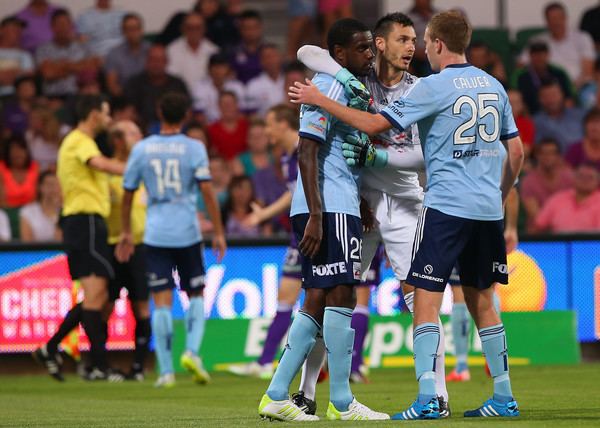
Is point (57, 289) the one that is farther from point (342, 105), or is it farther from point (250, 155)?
point (342, 105)

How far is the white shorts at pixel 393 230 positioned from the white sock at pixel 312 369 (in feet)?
2.16

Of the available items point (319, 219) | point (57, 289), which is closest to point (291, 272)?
point (57, 289)

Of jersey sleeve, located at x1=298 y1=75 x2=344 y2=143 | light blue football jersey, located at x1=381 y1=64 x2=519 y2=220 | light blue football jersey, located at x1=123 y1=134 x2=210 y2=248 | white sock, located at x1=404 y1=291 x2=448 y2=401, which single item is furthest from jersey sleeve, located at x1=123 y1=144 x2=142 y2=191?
light blue football jersey, located at x1=381 y1=64 x2=519 y2=220

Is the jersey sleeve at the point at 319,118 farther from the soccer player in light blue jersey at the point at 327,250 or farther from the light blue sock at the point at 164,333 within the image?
the light blue sock at the point at 164,333

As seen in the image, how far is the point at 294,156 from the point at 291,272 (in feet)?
3.45

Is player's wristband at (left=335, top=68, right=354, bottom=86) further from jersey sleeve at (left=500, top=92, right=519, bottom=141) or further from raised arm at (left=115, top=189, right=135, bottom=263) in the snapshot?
raised arm at (left=115, top=189, right=135, bottom=263)

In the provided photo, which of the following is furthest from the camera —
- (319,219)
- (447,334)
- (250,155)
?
(250,155)

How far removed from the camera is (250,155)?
16.4 m

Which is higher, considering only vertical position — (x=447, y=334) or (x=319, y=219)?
(x=319, y=219)

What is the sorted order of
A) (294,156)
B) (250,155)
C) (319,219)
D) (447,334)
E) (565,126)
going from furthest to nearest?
(565,126)
(250,155)
(447,334)
(294,156)
(319,219)

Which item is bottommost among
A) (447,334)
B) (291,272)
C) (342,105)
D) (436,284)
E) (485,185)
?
(447,334)

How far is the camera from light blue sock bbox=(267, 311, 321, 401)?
697 cm

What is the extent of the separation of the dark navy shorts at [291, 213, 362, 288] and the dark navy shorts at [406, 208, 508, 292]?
32cm

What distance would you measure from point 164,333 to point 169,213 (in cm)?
105
